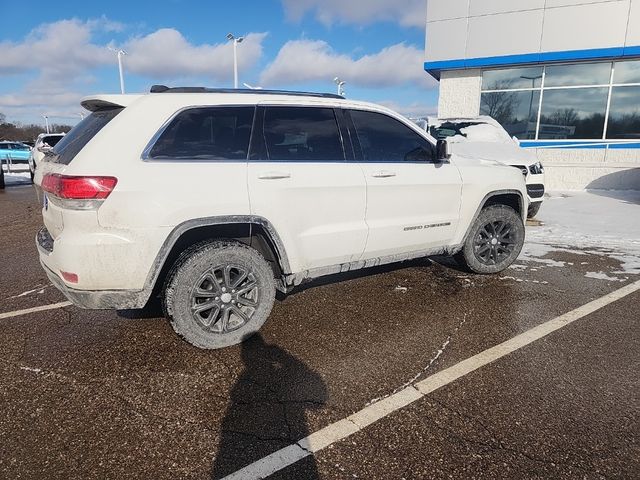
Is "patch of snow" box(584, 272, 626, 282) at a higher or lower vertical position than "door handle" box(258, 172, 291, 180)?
lower

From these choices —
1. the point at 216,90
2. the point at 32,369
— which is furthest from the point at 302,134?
the point at 32,369

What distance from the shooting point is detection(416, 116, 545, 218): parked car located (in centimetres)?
773

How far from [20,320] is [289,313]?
2.39m

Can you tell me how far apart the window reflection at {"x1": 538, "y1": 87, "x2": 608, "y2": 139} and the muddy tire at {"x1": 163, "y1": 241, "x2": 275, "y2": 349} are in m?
14.5

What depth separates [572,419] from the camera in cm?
254

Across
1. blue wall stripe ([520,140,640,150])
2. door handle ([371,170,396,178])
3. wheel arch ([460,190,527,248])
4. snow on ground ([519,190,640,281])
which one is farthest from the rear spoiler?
blue wall stripe ([520,140,640,150])

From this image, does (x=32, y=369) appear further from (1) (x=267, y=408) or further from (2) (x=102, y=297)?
(1) (x=267, y=408)

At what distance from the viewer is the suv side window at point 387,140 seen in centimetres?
396

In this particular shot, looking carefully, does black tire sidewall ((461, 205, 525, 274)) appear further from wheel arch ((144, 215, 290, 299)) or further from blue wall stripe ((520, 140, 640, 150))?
blue wall stripe ((520, 140, 640, 150))

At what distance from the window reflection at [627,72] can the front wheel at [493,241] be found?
11.9 metres

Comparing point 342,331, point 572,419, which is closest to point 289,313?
point 342,331

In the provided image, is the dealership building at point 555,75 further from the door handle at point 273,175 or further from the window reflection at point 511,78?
the door handle at point 273,175

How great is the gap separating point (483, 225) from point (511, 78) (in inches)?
489

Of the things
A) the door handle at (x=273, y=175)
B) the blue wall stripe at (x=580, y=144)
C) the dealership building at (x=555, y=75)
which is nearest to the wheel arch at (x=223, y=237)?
the door handle at (x=273, y=175)
